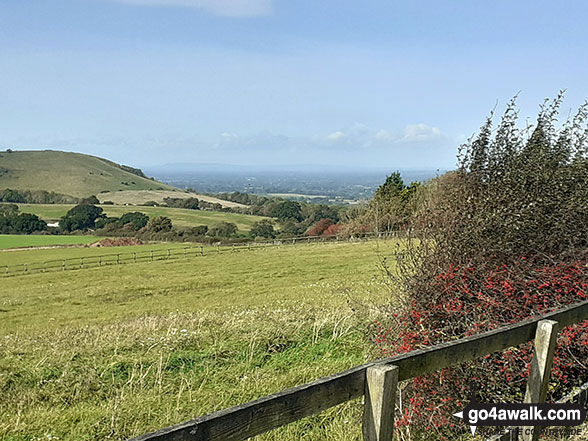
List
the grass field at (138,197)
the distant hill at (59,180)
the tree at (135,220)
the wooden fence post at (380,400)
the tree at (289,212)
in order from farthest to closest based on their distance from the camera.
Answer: the distant hill at (59,180) < the grass field at (138,197) < the tree at (289,212) < the tree at (135,220) < the wooden fence post at (380,400)

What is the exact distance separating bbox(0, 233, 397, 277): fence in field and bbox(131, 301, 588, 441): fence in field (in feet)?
143

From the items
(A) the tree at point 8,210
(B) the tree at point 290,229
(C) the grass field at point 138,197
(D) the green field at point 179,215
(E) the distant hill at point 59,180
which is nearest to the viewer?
(B) the tree at point 290,229

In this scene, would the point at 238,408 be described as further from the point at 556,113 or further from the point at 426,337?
the point at 556,113

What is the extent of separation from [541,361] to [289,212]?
103 metres

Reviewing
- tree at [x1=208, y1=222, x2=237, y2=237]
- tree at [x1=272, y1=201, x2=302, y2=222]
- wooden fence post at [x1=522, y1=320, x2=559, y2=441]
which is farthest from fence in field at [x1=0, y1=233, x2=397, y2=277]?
wooden fence post at [x1=522, y1=320, x2=559, y2=441]

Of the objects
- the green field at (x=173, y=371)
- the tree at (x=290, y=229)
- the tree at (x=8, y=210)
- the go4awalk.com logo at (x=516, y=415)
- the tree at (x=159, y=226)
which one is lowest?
the tree at (x=290, y=229)

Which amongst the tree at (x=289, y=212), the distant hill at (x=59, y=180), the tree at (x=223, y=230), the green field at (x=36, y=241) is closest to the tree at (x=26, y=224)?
the green field at (x=36, y=241)

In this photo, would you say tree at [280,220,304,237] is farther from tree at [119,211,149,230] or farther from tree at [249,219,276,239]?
tree at [119,211,149,230]

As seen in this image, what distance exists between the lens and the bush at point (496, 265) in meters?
5.12

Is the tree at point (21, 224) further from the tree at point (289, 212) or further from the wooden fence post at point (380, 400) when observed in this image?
the wooden fence post at point (380, 400)

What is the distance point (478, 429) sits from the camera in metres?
4.87

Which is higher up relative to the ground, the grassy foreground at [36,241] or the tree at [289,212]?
the tree at [289,212]

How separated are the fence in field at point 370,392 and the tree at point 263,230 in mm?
84558

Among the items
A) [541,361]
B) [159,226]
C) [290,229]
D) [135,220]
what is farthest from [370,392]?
[135,220]
